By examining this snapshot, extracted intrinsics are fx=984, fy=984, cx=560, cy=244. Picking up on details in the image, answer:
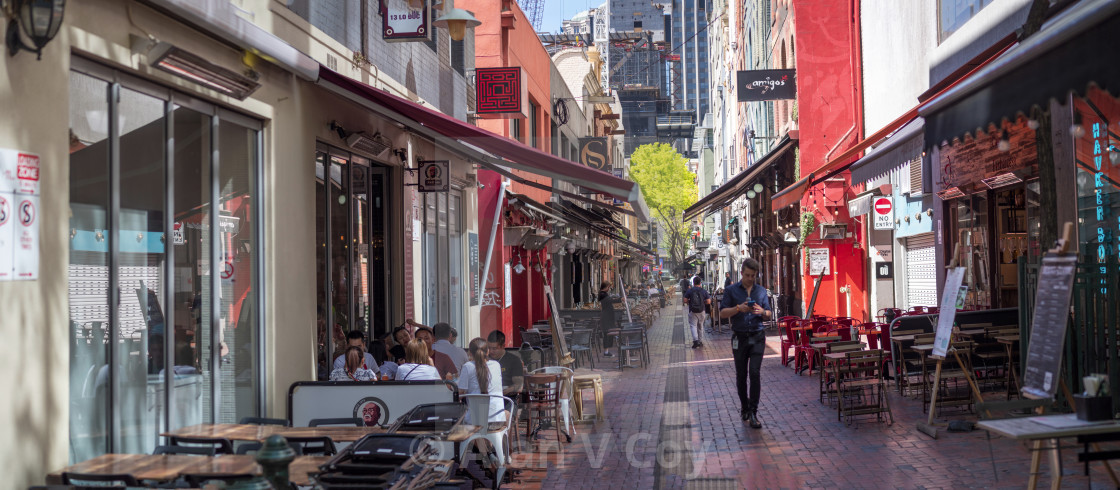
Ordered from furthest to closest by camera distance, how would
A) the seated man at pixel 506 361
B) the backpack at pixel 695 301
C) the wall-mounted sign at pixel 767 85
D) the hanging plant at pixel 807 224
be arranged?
the wall-mounted sign at pixel 767 85, the hanging plant at pixel 807 224, the backpack at pixel 695 301, the seated man at pixel 506 361

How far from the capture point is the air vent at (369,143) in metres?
10.2

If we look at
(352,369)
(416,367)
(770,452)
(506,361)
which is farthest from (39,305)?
(770,452)

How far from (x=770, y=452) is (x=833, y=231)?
1414 cm

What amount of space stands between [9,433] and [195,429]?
1545 mm

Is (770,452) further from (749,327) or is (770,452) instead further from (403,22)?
(403,22)

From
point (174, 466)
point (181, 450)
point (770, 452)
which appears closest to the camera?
point (174, 466)

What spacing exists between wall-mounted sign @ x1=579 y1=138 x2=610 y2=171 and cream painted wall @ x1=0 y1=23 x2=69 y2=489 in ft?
82.7

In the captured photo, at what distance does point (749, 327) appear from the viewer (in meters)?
10.3

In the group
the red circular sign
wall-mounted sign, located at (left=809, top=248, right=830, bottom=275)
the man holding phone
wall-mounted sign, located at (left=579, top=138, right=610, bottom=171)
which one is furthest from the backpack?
the man holding phone

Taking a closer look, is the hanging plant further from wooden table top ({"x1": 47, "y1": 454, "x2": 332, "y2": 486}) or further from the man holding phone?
wooden table top ({"x1": 47, "y1": 454, "x2": 332, "y2": 486})

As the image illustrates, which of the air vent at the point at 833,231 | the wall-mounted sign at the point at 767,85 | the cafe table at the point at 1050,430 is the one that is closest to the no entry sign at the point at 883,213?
the air vent at the point at 833,231

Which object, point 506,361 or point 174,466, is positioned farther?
point 506,361

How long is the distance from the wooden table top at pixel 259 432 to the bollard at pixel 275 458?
209cm

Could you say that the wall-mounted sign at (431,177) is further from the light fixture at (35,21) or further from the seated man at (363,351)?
the light fixture at (35,21)
